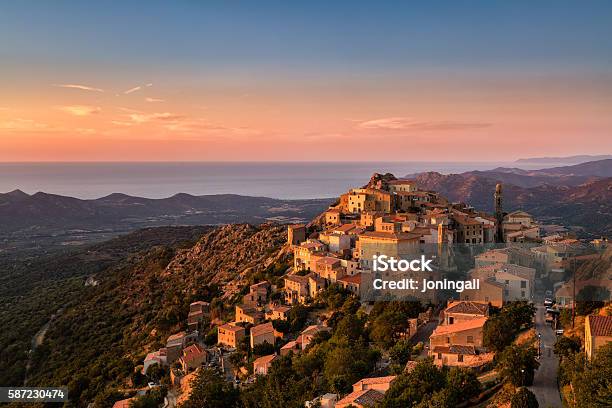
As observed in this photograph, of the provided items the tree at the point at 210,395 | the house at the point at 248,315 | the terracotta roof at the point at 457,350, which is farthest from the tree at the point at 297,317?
the terracotta roof at the point at 457,350

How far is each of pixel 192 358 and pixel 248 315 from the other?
5.21 metres

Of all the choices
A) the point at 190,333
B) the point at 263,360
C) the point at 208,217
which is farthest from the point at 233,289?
the point at 208,217

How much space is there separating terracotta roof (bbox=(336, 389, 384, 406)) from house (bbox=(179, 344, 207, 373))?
10.9 meters

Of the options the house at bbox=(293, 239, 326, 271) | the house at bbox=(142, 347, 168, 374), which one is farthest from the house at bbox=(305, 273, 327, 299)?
the house at bbox=(142, 347, 168, 374)

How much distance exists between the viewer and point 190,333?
30.6 metres

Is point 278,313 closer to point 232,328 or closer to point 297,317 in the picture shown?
point 297,317

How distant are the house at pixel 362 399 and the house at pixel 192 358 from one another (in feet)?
35.6

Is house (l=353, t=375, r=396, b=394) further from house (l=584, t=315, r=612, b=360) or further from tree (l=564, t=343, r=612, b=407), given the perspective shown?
house (l=584, t=315, r=612, b=360)

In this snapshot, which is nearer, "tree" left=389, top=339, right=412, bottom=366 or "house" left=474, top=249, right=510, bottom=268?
"tree" left=389, top=339, right=412, bottom=366

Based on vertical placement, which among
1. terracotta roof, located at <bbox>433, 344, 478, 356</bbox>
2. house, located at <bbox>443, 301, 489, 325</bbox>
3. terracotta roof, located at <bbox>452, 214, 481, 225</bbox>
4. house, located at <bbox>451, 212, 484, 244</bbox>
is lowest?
terracotta roof, located at <bbox>433, 344, 478, 356</bbox>

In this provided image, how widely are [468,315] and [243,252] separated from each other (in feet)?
95.8

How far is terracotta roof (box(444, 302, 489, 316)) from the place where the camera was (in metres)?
20.5

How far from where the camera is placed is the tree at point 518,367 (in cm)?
1395

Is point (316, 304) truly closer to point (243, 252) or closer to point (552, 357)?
point (552, 357)
